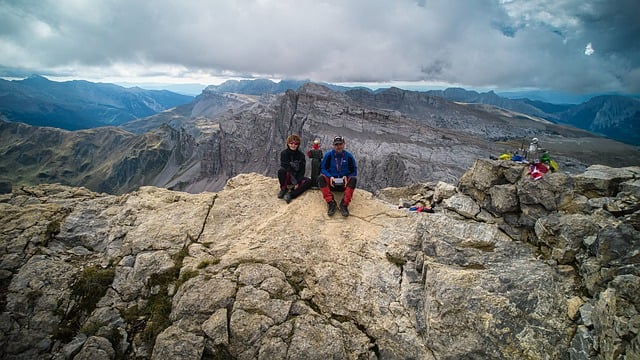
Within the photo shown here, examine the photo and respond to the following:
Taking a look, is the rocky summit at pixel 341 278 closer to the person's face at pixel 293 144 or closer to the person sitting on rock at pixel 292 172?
the person sitting on rock at pixel 292 172

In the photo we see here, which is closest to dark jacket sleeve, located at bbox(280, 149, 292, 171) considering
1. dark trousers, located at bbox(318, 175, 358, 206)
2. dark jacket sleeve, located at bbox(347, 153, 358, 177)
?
dark trousers, located at bbox(318, 175, 358, 206)

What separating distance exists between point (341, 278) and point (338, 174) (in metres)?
5.92

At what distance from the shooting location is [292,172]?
17.4 metres

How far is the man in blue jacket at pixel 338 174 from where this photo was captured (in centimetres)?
1598

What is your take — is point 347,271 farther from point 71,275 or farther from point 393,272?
point 71,275

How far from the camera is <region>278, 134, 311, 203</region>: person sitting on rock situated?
17.0 metres

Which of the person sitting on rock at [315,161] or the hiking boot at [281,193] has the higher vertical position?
the person sitting on rock at [315,161]

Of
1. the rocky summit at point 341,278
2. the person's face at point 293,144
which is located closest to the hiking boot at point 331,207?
the rocky summit at point 341,278

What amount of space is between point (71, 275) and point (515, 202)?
18.8 meters

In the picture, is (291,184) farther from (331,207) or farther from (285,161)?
(331,207)

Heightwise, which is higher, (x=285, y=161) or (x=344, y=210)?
(x=285, y=161)

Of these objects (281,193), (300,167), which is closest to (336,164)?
(300,167)

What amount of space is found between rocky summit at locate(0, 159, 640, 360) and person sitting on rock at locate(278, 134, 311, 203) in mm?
1266

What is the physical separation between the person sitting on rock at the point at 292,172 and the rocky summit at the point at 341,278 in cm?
127
